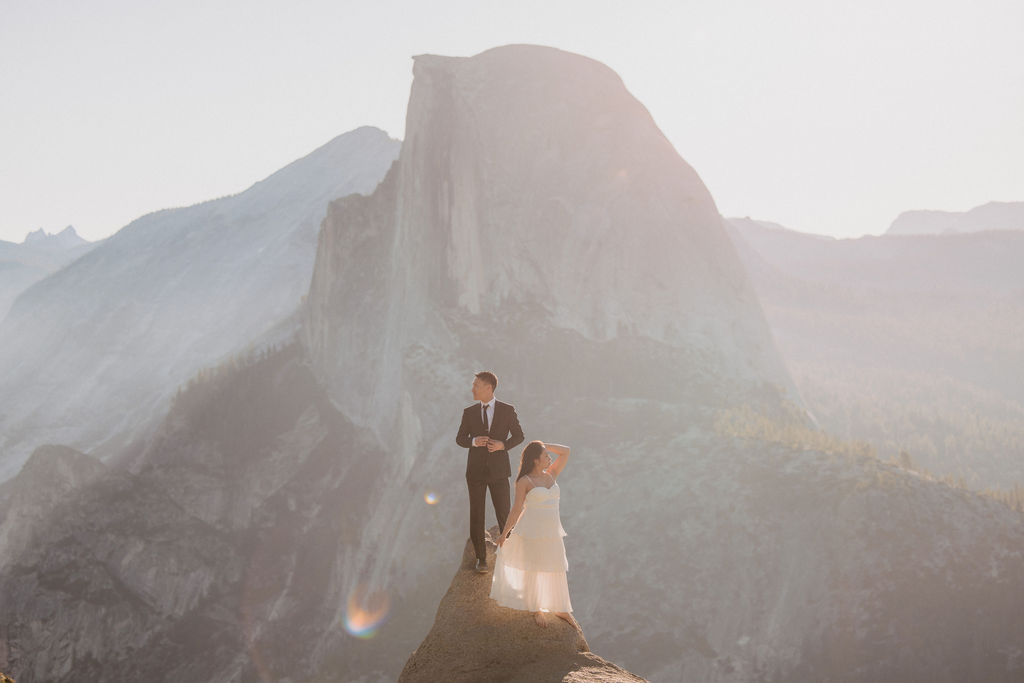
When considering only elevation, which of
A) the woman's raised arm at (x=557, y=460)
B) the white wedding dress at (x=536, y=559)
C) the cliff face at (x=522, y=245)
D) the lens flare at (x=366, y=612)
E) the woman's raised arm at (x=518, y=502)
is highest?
the cliff face at (x=522, y=245)

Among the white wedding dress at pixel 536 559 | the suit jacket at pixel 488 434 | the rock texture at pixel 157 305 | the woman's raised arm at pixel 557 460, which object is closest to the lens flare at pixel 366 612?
the white wedding dress at pixel 536 559

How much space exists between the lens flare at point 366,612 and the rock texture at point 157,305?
4560cm

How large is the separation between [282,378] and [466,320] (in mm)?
17289

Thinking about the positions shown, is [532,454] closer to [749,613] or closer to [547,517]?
[547,517]

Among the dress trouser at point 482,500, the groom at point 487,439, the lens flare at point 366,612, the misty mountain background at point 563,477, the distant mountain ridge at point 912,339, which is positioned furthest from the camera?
the distant mountain ridge at point 912,339

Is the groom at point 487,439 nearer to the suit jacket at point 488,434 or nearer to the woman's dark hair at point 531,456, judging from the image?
the suit jacket at point 488,434

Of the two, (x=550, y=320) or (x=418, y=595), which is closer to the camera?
(x=418, y=595)

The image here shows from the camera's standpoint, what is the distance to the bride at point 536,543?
6906 millimetres

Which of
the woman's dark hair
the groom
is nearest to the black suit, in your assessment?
the groom

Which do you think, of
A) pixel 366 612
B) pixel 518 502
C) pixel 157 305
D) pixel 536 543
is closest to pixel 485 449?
pixel 518 502

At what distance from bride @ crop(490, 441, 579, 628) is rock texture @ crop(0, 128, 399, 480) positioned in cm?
7407

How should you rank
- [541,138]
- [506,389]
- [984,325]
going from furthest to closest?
1. [984,325]
2. [541,138]
3. [506,389]

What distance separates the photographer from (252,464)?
47.2m

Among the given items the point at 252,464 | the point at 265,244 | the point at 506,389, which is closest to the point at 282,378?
the point at 252,464
